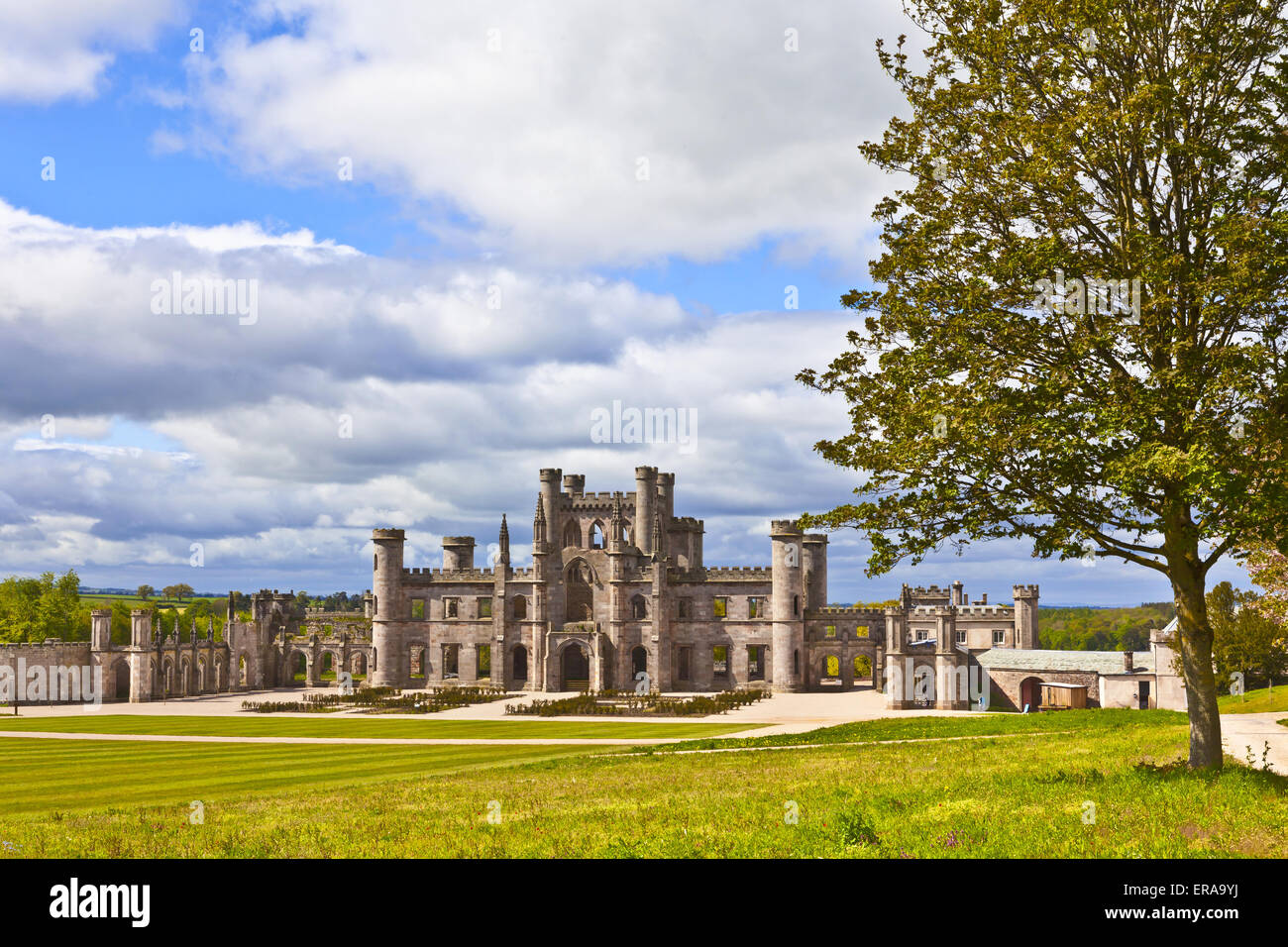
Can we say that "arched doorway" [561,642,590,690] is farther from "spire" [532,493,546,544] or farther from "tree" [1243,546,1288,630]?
"tree" [1243,546,1288,630]

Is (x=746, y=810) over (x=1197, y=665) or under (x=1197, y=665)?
under

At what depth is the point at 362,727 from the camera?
1906 inches

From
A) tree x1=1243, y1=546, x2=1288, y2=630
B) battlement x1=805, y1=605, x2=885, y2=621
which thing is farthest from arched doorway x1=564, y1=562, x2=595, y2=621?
tree x1=1243, y1=546, x2=1288, y2=630

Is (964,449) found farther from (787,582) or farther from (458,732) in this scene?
(787,582)

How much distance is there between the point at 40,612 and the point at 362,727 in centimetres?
6055

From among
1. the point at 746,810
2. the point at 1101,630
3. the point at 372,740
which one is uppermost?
the point at 746,810

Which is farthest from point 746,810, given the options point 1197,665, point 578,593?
point 578,593

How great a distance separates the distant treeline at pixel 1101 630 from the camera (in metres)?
125

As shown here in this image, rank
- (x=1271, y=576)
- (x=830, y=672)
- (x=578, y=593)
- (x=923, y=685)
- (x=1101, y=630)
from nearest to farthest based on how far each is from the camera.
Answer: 1. (x=1271, y=576)
2. (x=923, y=685)
3. (x=578, y=593)
4. (x=830, y=672)
5. (x=1101, y=630)

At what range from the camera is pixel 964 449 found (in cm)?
1490

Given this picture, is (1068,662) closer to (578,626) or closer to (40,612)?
(578,626)

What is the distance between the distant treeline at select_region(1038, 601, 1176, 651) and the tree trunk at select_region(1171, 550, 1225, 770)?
8708 centimetres

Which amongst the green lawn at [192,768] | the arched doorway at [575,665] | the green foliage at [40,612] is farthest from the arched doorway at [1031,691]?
the green foliage at [40,612]
